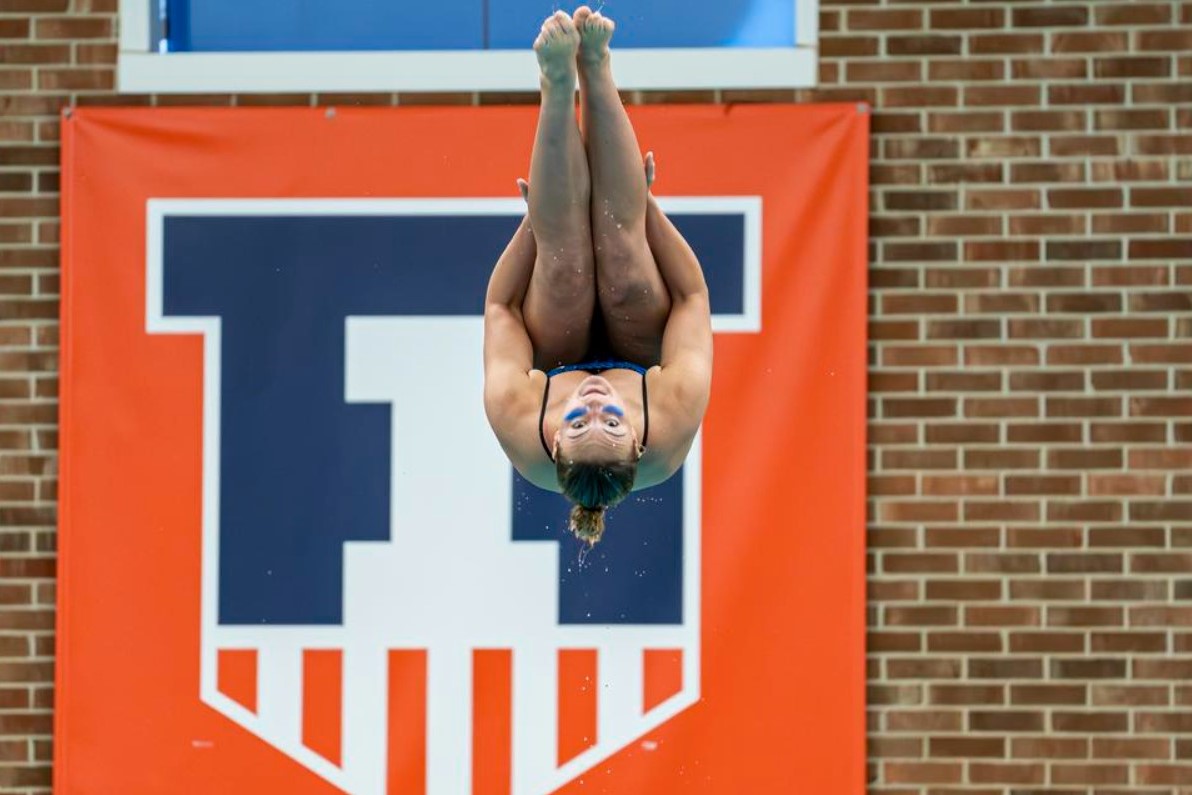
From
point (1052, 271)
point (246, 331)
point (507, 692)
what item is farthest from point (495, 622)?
→ point (1052, 271)

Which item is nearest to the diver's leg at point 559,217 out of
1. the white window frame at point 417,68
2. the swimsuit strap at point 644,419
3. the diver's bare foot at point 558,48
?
the diver's bare foot at point 558,48

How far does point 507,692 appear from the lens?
4445mm

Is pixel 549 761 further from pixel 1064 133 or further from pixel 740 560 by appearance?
pixel 1064 133

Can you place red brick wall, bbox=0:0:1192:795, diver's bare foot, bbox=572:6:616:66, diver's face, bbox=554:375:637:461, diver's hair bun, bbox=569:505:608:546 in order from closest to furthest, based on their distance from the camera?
diver's face, bbox=554:375:637:461 → diver's bare foot, bbox=572:6:616:66 → diver's hair bun, bbox=569:505:608:546 → red brick wall, bbox=0:0:1192:795

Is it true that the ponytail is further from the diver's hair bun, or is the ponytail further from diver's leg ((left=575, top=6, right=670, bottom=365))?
diver's leg ((left=575, top=6, right=670, bottom=365))

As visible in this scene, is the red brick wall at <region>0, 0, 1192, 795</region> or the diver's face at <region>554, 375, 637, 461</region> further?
the red brick wall at <region>0, 0, 1192, 795</region>

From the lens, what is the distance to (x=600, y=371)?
350 centimetres

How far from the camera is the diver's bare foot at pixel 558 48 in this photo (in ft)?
10.2

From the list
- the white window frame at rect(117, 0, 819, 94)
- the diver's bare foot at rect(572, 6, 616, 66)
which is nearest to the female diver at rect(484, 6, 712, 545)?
the diver's bare foot at rect(572, 6, 616, 66)

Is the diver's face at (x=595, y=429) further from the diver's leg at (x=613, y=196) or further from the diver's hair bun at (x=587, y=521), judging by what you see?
the diver's leg at (x=613, y=196)

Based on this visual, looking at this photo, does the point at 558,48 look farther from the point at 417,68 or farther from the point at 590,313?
the point at 417,68

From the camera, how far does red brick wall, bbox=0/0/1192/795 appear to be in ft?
14.8

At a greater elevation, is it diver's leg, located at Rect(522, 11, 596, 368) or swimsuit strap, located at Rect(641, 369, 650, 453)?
diver's leg, located at Rect(522, 11, 596, 368)

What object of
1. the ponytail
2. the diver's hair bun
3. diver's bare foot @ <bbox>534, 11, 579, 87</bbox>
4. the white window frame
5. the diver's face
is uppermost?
the white window frame
